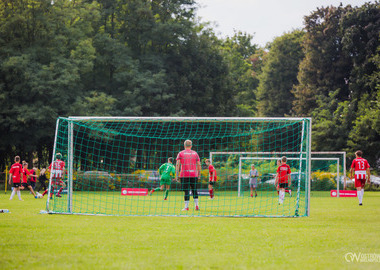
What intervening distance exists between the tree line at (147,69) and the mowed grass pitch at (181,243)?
25.0 meters

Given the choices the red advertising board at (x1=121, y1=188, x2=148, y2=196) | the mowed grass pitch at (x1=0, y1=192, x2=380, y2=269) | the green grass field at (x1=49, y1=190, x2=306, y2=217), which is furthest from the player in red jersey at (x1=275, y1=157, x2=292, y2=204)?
the red advertising board at (x1=121, y1=188, x2=148, y2=196)

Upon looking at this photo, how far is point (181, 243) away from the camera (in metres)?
8.19

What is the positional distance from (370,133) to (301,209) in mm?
26639

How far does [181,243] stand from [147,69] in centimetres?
3423

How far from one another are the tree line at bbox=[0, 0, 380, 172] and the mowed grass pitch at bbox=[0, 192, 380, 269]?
82.1 feet

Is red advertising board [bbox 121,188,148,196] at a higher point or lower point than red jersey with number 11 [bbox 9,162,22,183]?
lower

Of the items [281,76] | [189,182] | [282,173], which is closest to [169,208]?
[189,182]

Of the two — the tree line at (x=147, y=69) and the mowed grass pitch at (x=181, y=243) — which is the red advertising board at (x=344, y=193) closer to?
the tree line at (x=147, y=69)

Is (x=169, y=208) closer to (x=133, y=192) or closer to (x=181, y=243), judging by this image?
(x=181, y=243)

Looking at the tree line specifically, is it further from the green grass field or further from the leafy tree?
the green grass field

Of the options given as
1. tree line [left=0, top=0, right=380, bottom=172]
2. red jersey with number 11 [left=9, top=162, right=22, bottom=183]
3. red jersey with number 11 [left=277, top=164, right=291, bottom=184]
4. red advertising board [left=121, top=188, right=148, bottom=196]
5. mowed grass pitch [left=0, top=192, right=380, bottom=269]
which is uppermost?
tree line [left=0, top=0, right=380, bottom=172]

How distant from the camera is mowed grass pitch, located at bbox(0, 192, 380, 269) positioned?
21.2ft

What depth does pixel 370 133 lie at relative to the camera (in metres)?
40.9

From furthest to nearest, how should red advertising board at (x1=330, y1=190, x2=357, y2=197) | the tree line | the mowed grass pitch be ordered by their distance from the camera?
the tree line, red advertising board at (x1=330, y1=190, x2=357, y2=197), the mowed grass pitch
